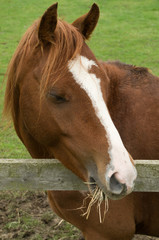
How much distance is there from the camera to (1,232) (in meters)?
4.01

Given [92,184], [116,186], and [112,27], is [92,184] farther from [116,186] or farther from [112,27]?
[112,27]

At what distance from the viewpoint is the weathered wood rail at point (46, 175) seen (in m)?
2.28

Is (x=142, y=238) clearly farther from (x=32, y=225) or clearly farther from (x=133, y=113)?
(x=133, y=113)

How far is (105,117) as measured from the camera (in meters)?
2.18

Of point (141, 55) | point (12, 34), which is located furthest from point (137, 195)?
point (12, 34)

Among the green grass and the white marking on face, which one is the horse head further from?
the green grass

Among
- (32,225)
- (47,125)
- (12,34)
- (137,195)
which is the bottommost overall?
(12,34)

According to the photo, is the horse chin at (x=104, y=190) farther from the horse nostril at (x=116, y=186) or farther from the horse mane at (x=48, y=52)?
the horse mane at (x=48, y=52)

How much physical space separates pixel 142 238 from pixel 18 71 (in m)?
2.48

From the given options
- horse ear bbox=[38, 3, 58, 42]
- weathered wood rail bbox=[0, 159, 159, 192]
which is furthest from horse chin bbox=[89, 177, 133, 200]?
horse ear bbox=[38, 3, 58, 42]

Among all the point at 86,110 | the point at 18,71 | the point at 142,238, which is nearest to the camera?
the point at 86,110

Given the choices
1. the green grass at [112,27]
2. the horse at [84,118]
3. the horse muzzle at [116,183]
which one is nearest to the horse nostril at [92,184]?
the horse at [84,118]

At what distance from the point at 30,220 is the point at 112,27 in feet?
32.4

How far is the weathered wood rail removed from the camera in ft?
7.47
